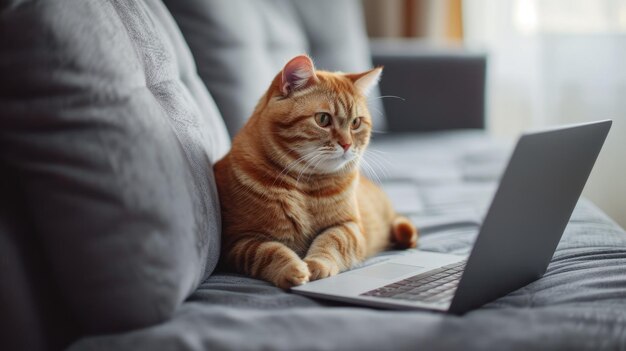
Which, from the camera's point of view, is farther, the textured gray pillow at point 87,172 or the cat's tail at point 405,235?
the cat's tail at point 405,235

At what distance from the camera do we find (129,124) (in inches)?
32.1

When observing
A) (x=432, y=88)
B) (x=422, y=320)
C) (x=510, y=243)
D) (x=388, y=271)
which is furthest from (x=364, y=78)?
(x=432, y=88)

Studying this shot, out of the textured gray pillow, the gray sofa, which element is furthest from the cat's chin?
the textured gray pillow

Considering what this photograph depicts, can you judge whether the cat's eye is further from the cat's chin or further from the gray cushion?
the gray cushion

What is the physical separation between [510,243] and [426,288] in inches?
5.6

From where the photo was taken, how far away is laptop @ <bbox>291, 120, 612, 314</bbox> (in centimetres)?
78

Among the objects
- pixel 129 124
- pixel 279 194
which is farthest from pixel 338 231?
pixel 129 124

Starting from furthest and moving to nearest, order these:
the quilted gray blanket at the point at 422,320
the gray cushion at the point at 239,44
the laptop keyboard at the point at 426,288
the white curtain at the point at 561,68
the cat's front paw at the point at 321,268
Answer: the white curtain at the point at 561,68
the gray cushion at the point at 239,44
the cat's front paw at the point at 321,268
the laptop keyboard at the point at 426,288
the quilted gray blanket at the point at 422,320

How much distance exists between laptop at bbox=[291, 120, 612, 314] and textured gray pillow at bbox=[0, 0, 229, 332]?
248mm

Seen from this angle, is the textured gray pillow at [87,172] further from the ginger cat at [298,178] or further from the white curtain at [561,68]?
the white curtain at [561,68]

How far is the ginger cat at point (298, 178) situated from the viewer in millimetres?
1118

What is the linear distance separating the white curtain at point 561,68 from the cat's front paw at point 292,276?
5.34 ft

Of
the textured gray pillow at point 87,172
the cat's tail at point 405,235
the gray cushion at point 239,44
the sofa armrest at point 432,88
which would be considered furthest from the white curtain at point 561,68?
the textured gray pillow at point 87,172

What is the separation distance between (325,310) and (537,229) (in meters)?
0.35
